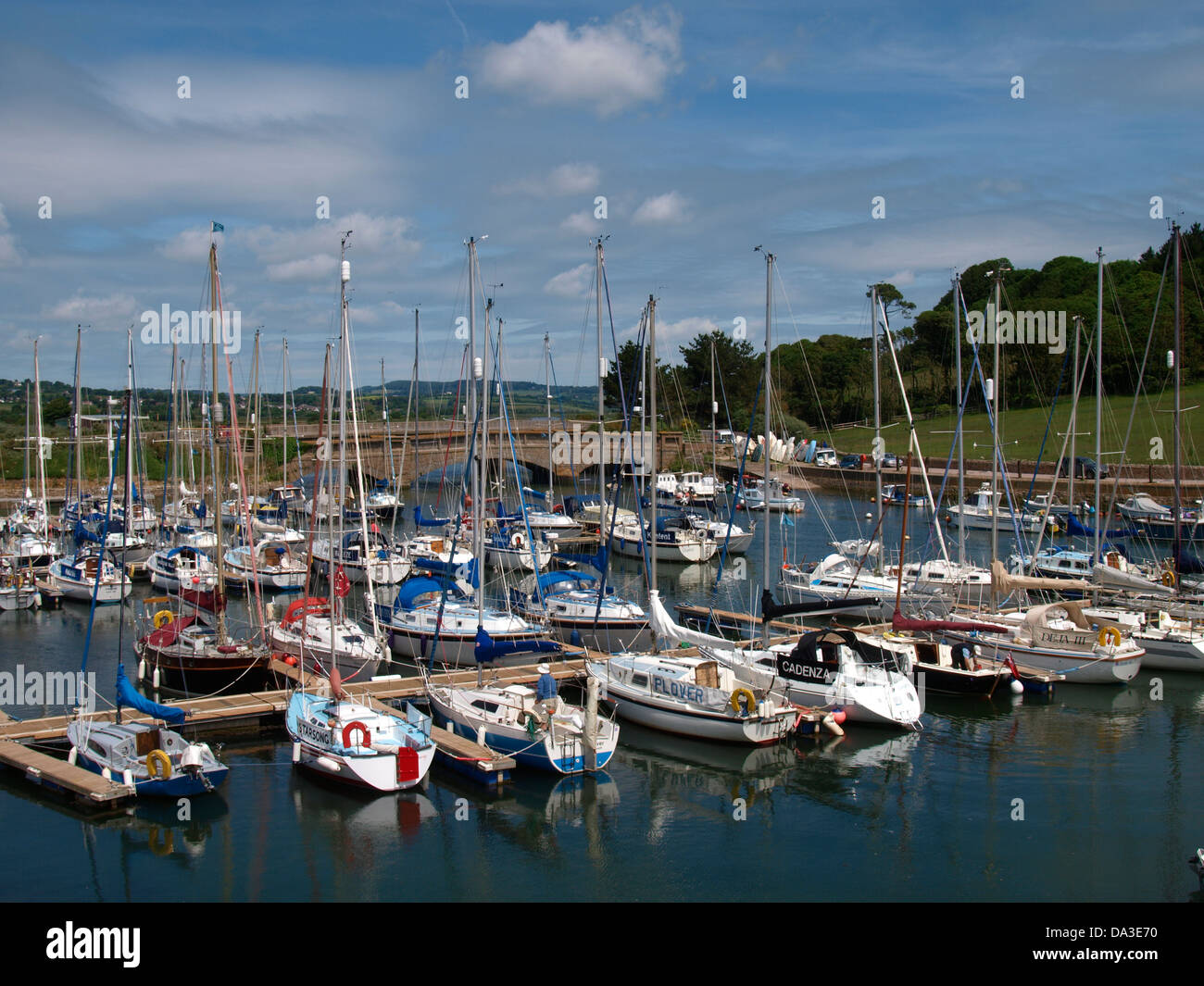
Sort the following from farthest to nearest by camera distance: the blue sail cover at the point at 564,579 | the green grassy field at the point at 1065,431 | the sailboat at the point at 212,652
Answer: the green grassy field at the point at 1065,431 < the blue sail cover at the point at 564,579 < the sailboat at the point at 212,652

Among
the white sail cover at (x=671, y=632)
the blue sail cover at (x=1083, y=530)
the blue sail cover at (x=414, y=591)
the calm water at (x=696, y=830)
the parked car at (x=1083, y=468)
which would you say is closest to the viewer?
the calm water at (x=696, y=830)

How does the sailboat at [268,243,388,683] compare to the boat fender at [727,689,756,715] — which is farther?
the sailboat at [268,243,388,683]

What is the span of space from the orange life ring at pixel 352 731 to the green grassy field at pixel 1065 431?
7126cm

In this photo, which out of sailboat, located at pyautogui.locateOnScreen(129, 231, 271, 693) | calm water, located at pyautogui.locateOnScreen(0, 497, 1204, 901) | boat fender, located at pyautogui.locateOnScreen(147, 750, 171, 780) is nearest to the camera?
calm water, located at pyautogui.locateOnScreen(0, 497, 1204, 901)

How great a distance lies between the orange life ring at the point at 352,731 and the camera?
82.3 feet

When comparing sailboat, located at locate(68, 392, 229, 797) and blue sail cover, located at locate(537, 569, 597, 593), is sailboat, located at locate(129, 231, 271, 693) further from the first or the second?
blue sail cover, located at locate(537, 569, 597, 593)

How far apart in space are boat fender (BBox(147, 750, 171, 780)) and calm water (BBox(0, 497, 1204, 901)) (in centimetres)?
Result: 82

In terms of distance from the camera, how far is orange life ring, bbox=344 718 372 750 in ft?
82.3

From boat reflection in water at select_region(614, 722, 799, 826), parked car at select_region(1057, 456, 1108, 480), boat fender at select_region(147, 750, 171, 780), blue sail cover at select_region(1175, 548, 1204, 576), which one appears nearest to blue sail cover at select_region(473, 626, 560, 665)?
boat reflection in water at select_region(614, 722, 799, 826)

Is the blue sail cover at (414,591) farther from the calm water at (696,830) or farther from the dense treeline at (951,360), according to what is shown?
the dense treeline at (951,360)

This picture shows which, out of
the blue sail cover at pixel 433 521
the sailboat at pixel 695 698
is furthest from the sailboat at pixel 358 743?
the blue sail cover at pixel 433 521

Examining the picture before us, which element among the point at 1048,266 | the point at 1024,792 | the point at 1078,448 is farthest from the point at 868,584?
the point at 1048,266
